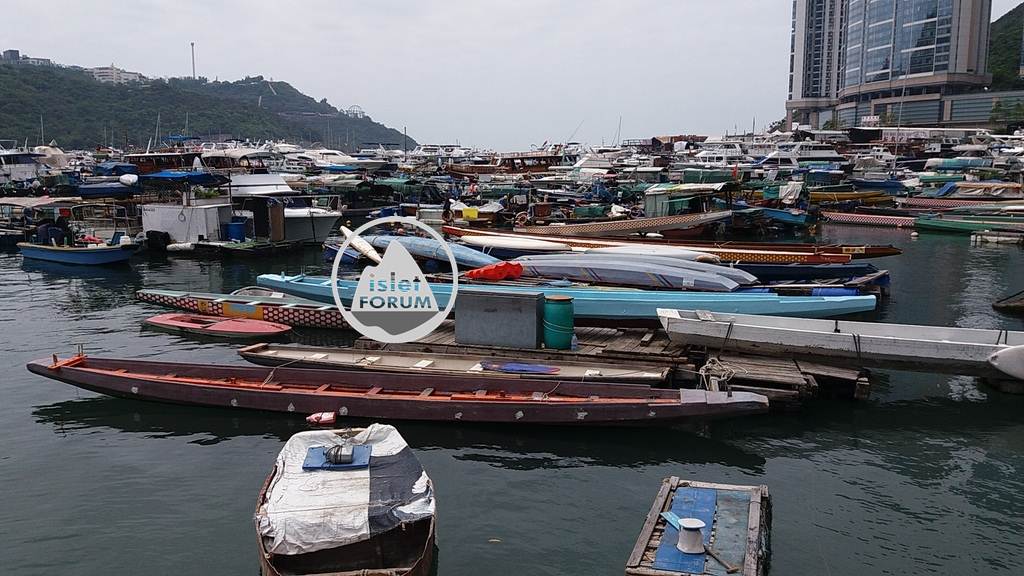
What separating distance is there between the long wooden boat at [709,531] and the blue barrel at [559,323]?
271 inches

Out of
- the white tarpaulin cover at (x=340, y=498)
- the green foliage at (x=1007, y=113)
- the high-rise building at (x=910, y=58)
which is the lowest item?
the white tarpaulin cover at (x=340, y=498)

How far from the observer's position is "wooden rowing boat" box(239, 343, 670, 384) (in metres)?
15.0

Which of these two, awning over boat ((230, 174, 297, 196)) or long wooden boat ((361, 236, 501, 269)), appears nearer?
long wooden boat ((361, 236, 501, 269))

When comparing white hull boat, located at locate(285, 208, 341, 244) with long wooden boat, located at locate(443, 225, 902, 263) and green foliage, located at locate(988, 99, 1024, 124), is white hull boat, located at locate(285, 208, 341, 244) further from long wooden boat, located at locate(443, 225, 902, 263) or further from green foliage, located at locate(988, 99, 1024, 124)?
green foliage, located at locate(988, 99, 1024, 124)

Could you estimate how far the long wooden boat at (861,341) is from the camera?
1506 cm

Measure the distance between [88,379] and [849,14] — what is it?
162 metres

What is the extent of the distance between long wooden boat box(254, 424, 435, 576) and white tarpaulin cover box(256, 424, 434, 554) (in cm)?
1

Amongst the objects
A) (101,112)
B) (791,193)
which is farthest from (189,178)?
(101,112)

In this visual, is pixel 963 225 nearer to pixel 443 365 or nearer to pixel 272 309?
pixel 443 365

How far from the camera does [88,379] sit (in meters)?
15.0

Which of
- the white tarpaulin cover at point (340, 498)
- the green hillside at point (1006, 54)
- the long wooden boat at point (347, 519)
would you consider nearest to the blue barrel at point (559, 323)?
the white tarpaulin cover at point (340, 498)

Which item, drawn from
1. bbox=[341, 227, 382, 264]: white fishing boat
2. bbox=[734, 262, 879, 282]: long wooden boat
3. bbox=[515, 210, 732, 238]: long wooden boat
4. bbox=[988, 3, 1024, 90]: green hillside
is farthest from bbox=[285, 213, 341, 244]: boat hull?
bbox=[988, 3, 1024, 90]: green hillside

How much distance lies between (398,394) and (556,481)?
3.88 metres

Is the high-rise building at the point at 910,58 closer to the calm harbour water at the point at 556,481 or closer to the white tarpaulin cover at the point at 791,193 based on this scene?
the white tarpaulin cover at the point at 791,193
